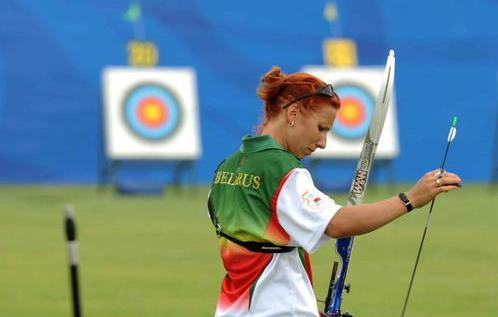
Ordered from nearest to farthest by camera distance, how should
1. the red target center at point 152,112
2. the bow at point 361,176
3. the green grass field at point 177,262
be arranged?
the bow at point 361,176 → the green grass field at point 177,262 → the red target center at point 152,112

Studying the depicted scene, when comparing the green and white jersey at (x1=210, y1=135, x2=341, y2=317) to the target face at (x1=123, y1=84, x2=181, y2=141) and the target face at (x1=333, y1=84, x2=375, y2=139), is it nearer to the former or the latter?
the target face at (x1=123, y1=84, x2=181, y2=141)

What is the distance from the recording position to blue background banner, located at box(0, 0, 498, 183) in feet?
46.9

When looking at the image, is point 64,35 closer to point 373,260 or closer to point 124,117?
point 124,117

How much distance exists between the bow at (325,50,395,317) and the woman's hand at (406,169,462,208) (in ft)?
0.99

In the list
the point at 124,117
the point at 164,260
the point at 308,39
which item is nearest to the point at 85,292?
the point at 164,260

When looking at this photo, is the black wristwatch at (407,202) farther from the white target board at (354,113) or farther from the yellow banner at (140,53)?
the white target board at (354,113)

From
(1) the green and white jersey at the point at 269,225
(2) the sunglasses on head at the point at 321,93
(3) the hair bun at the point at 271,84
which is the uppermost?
(3) the hair bun at the point at 271,84

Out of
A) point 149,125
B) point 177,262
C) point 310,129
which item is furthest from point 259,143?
point 149,125

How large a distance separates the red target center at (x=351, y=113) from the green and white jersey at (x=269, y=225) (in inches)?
462

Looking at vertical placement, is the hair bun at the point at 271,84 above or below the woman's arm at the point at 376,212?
above

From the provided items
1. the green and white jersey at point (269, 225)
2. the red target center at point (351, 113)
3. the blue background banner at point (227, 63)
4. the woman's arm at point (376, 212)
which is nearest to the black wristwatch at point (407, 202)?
the woman's arm at point (376, 212)

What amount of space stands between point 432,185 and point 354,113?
474 inches

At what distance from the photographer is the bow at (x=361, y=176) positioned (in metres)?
3.34

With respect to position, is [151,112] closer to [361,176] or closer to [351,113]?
[351,113]
